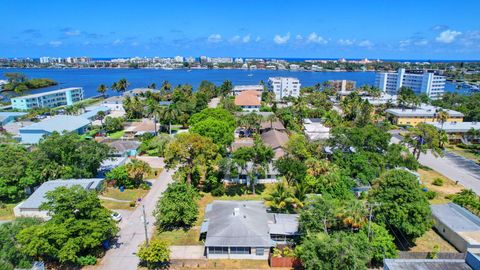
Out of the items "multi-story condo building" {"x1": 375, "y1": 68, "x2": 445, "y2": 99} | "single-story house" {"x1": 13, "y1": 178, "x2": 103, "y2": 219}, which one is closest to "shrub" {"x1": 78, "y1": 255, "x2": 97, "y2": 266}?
"single-story house" {"x1": 13, "y1": 178, "x2": 103, "y2": 219}

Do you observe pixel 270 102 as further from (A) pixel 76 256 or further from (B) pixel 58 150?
(A) pixel 76 256

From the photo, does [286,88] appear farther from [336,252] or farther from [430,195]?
[336,252]

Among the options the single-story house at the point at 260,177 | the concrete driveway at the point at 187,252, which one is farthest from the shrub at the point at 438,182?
the concrete driveway at the point at 187,252

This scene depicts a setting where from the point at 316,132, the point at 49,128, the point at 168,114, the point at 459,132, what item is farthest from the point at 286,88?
the point at 49,128

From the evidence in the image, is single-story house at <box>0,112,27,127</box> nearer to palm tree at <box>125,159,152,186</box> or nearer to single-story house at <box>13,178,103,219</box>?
single-story house at <box>13,178,103,219</box>

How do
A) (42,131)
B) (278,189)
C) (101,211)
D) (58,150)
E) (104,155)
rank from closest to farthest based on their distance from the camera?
1. (101,211)
2. (278,189)
3. (58,150)
4. (104,155)
5. (42,131)

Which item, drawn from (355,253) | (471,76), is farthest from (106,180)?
(471,76)

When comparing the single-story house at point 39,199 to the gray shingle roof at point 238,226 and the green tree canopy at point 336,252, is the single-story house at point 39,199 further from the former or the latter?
the green tree canopy at point 336,252
